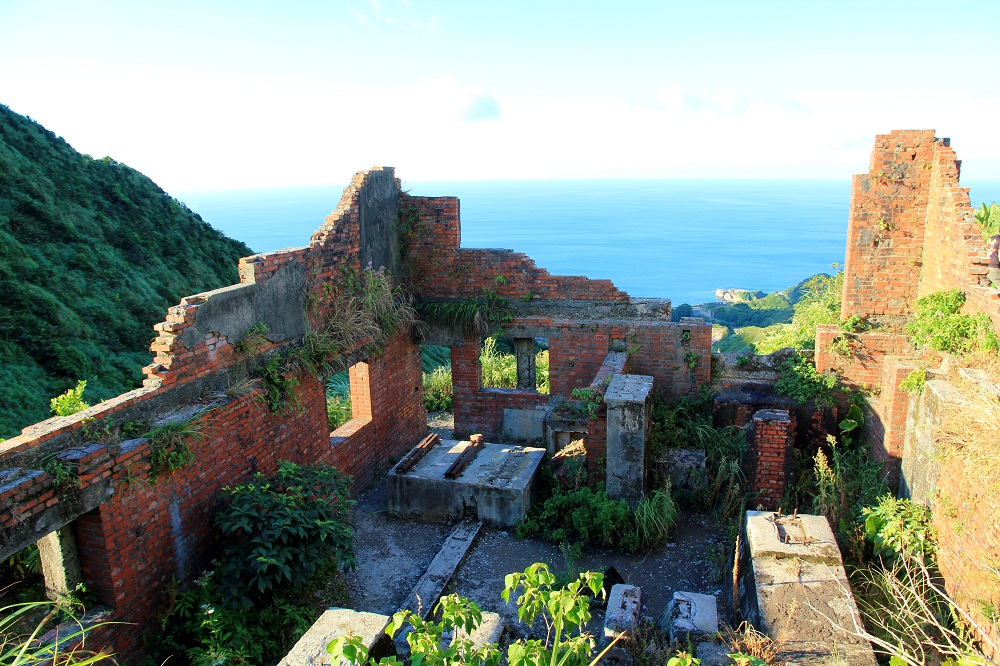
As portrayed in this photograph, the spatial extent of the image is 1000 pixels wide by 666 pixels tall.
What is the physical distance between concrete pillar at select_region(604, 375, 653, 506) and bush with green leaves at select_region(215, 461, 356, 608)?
335 cm

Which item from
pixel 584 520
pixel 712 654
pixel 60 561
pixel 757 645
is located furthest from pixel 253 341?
pixel 757 645

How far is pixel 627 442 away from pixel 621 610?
242 cm

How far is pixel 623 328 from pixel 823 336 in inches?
107

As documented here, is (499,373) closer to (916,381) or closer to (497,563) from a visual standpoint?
(497,563)

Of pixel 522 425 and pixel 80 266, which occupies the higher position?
pixel 80 266

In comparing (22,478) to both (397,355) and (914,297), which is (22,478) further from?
(914,297)

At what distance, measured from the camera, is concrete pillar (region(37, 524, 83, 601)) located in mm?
5379

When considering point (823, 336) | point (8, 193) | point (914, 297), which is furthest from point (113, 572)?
point (8, 193)

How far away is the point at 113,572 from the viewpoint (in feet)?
18.0

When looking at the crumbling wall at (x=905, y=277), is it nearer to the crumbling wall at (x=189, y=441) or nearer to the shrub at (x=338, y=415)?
the crumbling wall at (x=189, y=441)

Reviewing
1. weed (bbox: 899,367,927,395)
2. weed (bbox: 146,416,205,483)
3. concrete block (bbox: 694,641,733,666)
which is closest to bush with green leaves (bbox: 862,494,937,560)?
weed (bbox: 899,367,927,395)

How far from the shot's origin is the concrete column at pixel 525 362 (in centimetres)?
1110

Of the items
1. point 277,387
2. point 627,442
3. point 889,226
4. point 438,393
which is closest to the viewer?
point 277,387

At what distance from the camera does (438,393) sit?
1384 centimetres
